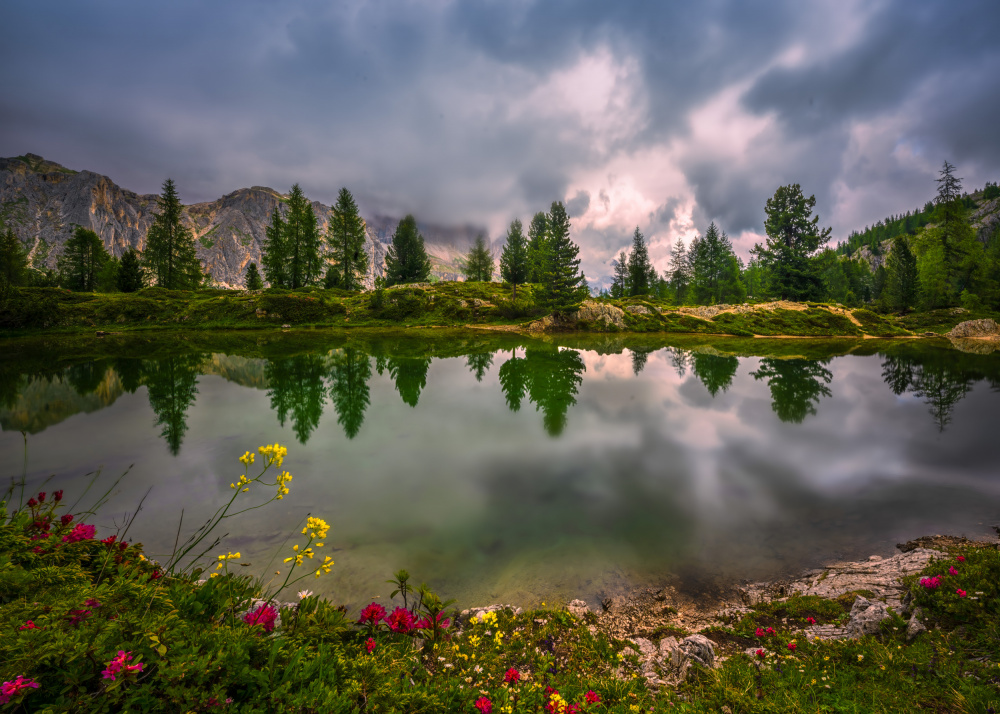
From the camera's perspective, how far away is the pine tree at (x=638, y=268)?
258 feet

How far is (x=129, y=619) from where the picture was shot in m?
2.58

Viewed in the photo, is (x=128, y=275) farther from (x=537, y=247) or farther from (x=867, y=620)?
(x=867, y=620)

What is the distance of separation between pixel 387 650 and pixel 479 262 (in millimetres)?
87032

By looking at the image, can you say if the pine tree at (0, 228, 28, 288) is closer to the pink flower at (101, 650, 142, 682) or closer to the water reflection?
the water reflection

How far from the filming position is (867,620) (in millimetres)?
4695

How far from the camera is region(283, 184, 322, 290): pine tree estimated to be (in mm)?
65562

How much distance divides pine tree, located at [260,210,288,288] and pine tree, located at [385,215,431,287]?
2049 centimetres

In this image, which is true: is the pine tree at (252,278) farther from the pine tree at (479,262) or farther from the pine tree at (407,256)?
the pine tree at (479,262)

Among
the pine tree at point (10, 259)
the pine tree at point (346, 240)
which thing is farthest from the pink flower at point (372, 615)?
the pine tree at point (10, 259)

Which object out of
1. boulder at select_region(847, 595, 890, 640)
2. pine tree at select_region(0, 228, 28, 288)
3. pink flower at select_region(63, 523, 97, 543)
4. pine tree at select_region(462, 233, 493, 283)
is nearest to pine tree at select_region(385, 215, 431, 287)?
pine tree at select_region(462, 233, 493, 283)

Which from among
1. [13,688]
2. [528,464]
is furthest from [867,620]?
[13,688]

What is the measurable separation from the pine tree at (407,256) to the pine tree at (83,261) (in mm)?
52279

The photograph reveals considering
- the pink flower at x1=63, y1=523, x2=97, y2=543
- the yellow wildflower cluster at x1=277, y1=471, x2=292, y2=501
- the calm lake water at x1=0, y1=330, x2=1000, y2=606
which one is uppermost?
the yellow wildflower cluster at x1=277, y1=471, x2=292, y2=501

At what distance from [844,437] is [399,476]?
15347 mm
